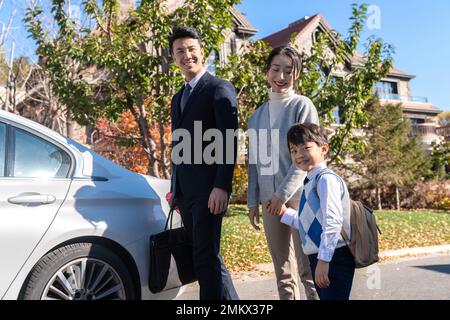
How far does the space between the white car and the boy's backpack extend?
4.37 ft

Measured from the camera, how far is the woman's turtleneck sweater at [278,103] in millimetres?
3044

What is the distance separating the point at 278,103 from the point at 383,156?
56.1 feet

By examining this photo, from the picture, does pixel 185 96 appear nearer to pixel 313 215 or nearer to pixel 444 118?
pixel 313 215

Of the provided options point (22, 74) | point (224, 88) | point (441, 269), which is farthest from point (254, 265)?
point (22, 74)

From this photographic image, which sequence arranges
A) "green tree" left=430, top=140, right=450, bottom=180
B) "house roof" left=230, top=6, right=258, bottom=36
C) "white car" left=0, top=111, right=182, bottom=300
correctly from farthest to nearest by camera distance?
"green tree" left=430, top=140, right=450, bottom=180, "house roof" left=230, top=6, right=258, bottom=36, "white car" left=0, top=111, right=182, bottom=300

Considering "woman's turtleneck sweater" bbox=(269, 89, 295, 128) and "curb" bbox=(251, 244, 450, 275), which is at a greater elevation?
"woman's turtleneck sweater" bbox=(269, 89, 295, 128)

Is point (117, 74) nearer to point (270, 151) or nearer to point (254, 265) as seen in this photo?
point (254, 265)

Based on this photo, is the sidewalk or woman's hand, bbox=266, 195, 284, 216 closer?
woman's hand, bbox=266, 195, 284, 216

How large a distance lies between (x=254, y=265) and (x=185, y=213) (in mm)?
4023

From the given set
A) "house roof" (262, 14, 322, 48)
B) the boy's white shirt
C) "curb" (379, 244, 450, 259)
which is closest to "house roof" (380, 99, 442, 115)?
"house roof" (262, 14, 322, 48)

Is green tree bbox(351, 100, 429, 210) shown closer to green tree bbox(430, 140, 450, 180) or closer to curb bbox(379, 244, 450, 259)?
green tree bbox(430, 140, 450, 180)

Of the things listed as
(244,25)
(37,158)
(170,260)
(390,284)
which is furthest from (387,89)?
(37,158)

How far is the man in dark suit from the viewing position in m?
2.83
